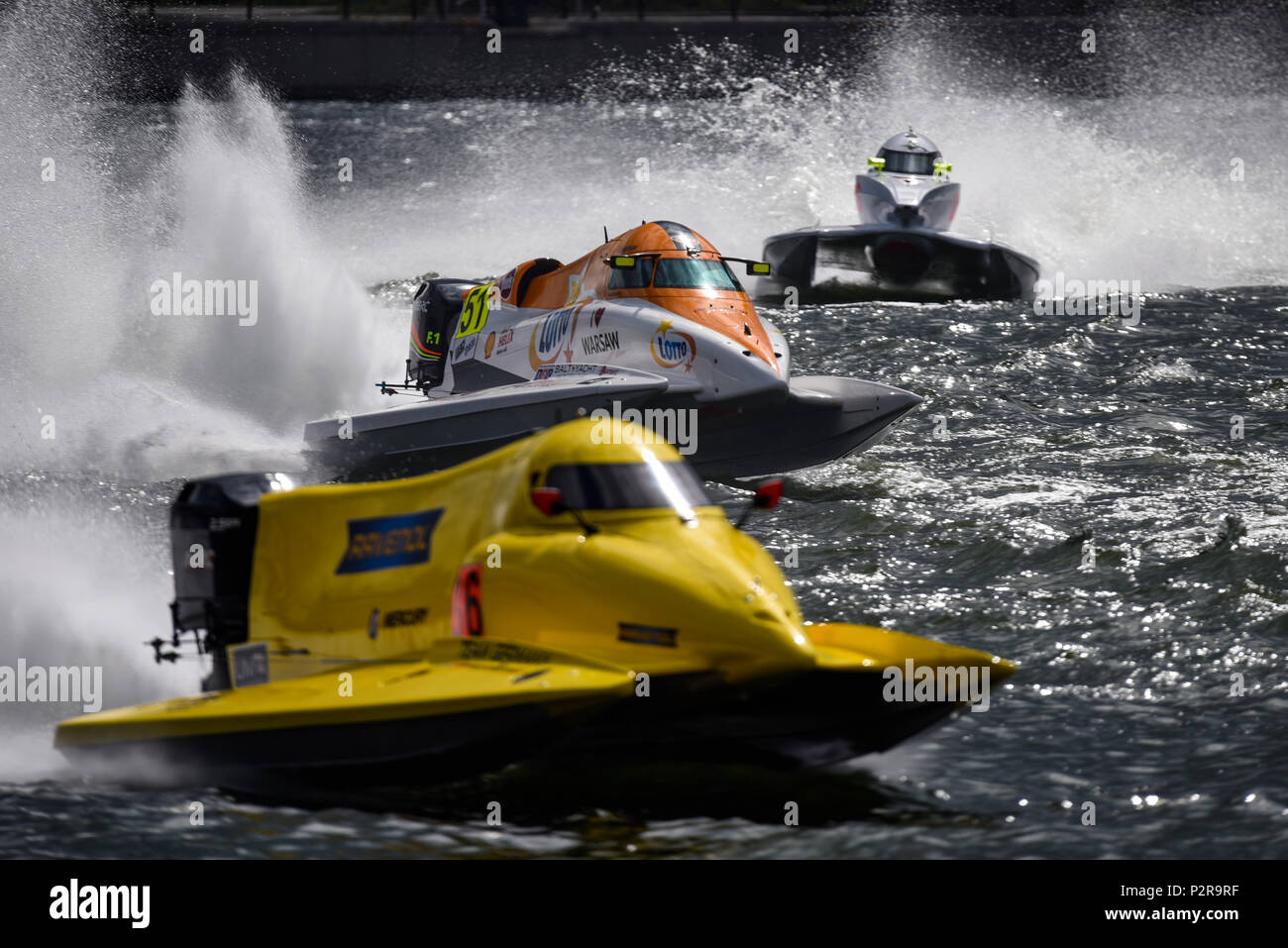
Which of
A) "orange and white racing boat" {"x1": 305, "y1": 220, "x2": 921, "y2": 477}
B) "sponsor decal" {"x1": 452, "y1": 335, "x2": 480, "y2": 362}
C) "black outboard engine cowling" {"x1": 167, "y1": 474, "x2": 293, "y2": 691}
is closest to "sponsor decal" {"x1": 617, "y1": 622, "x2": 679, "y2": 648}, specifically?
"black outboard engine cowling" {"x1": 167, "y1": 474, "x2": 293, "y2": 691}

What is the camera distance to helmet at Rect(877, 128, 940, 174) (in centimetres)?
2256

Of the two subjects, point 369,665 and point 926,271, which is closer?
point 369,665

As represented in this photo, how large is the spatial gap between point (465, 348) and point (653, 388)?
3041mm

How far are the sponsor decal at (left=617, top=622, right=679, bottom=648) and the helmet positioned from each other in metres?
17.4

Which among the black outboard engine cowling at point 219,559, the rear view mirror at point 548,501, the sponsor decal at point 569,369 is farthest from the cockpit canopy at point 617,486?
the sponsor decal at point 569,369

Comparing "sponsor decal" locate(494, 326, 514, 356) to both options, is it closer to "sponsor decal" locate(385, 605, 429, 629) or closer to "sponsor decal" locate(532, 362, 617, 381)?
"sponsor decal" locate(532, 362, 617, 381)

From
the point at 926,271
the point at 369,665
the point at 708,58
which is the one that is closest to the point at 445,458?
the point at 369,665

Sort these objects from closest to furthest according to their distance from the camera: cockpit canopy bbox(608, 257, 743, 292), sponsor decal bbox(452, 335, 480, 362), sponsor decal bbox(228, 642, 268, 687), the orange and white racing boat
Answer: sponsor decal bbox(228, 642, 268, 687) < the orange and white racing boat < cockpit canopy bbox(608, 257, 743, 292) < sponsor decal bbox(452, 335, 480, 362)

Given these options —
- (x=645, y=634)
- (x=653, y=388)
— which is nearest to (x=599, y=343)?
(x=653, y=388)

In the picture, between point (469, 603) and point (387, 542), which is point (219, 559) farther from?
point (469, 603)

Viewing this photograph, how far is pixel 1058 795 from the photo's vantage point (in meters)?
6.75

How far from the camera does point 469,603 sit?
21.6 ft
